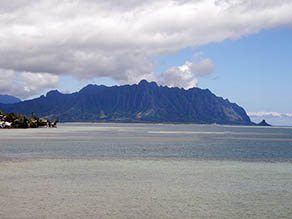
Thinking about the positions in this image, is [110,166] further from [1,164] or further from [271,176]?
[271,176]

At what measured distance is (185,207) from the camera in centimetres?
3212

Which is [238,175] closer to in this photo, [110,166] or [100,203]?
[110,166]

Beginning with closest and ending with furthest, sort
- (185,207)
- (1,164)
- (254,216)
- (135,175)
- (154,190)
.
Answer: (254,216) < (185,207) < (154,190) < (135,175) < (1,164)

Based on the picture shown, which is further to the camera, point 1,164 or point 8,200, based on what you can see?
point 1,164

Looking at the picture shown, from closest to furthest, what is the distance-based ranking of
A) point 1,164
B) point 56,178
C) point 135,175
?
point 56,178 → point 135,175 → point 1,164

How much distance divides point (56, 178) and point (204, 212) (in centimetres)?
2204

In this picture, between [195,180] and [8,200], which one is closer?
[8,200]

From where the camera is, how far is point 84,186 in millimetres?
41031

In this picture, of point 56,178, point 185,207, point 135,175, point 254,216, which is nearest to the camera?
point 254,216

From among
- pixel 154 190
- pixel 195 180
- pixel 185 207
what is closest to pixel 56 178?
pixel 154 190

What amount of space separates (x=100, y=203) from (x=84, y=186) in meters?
8.62

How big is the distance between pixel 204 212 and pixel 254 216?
3834 mm

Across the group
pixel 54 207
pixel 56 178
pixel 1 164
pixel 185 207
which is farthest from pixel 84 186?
pixel 1 164

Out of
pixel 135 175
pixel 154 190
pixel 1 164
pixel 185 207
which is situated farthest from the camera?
pixel 1 164
